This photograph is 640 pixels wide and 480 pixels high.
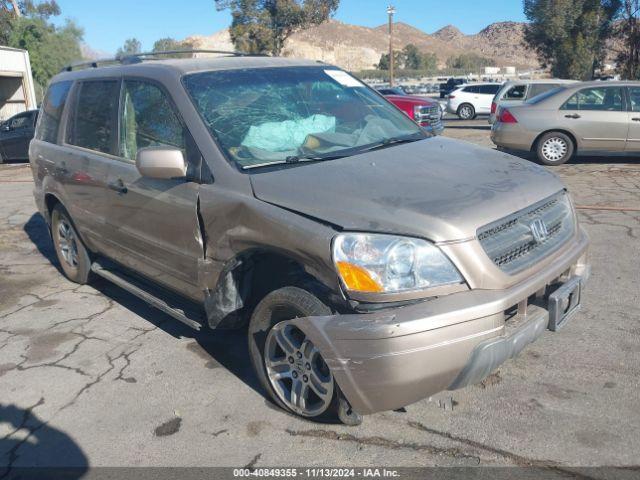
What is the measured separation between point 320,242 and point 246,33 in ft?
141

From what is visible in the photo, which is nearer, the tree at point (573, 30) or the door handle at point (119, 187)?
the door handle at point (119, 187)

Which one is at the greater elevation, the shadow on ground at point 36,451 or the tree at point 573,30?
the tree at point 573,30

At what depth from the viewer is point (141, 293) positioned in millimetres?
4258

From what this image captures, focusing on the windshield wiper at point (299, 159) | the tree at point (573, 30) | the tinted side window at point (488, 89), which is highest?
the tree at point (573, 30)

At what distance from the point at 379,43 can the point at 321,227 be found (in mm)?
154332

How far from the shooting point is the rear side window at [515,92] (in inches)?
699

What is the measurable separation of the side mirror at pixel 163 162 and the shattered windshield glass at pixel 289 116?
27 centimetres

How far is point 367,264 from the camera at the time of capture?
267cm

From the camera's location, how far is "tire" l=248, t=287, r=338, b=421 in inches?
116

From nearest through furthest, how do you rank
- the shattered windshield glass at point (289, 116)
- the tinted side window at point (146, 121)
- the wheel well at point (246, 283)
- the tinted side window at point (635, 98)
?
the wheel well at point (246, 283) < the shattered windshield glass at point (289, 116) < the tinted side window at point (146, 121) < the tinted side window at point (635, 98)

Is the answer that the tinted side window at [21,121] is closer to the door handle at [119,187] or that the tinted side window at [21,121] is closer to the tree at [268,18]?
the door handle at [119,187]

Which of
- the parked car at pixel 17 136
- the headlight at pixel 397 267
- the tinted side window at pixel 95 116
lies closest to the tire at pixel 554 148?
the tinted side window at pixel 95 116

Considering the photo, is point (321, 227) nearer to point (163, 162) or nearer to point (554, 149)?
point (163, 162)

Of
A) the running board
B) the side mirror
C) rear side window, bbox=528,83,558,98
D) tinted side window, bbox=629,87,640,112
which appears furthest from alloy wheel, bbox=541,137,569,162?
the side mirror
